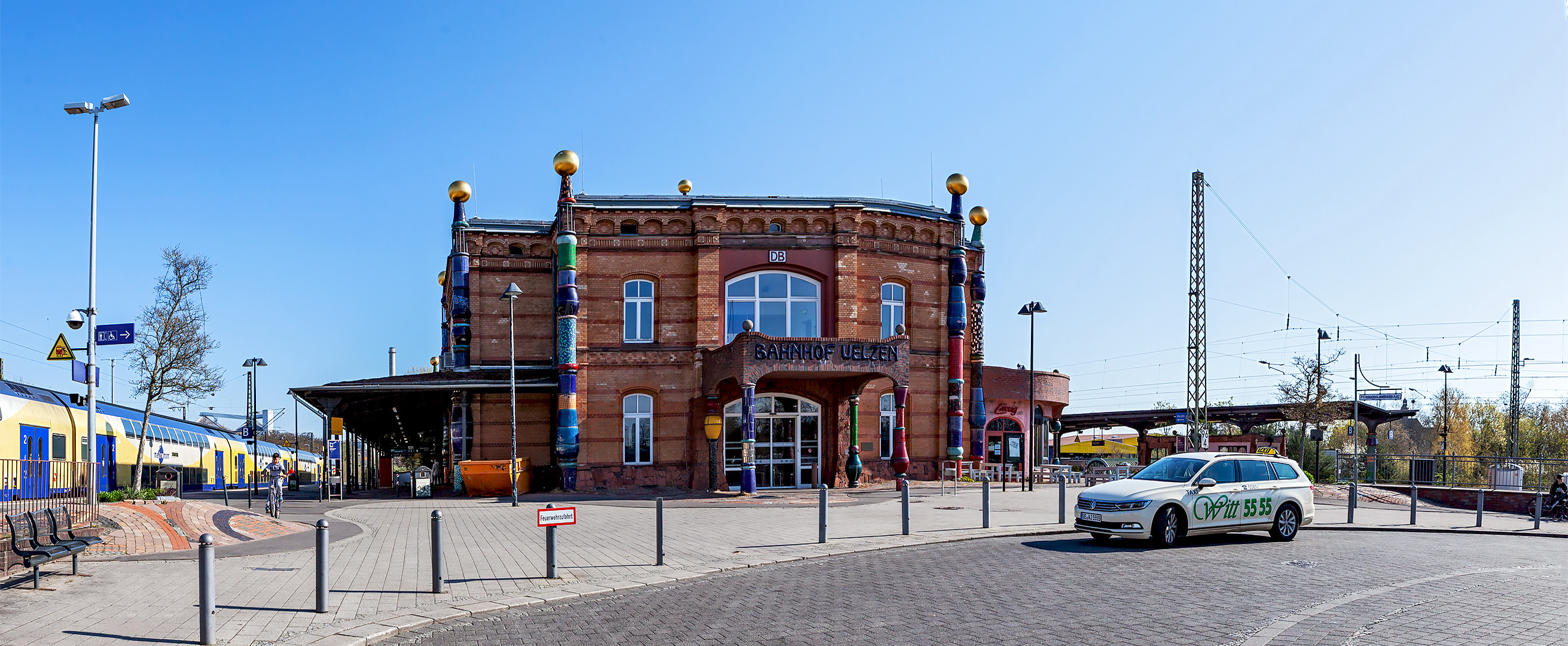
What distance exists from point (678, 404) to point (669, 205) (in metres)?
6.08

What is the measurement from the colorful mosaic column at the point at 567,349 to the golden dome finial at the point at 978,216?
14012mm

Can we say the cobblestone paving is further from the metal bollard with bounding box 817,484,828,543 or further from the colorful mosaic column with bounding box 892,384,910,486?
the colorful mosaic column with bounding box 892,384,910,486

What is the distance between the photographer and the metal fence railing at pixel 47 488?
11531mm

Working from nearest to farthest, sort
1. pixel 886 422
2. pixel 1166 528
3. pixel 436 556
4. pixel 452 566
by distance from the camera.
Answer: pixel 436 556
pixel 452 566
pixel 1166 528
pixel 886 422

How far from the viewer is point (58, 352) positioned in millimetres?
18406

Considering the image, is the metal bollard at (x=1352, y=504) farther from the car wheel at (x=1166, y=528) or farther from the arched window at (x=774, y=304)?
the arched window at (x=774, y=304)

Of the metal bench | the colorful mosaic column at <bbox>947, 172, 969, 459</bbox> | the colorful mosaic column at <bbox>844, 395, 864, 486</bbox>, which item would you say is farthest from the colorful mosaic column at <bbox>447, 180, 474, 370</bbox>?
the metal bench

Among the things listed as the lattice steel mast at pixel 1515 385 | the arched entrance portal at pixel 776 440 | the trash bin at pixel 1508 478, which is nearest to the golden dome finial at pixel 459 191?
the arched entrance portal at pixel 776 440

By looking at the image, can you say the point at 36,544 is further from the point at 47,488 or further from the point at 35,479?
the point at 47,488

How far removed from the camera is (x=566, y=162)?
1180 inches

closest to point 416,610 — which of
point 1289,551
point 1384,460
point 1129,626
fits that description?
point 1129,626

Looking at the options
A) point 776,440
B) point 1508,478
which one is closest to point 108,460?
point 776,440

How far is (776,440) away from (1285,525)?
677 inches

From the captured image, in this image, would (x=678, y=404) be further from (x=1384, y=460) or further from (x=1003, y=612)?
(x=1384, y=460)
